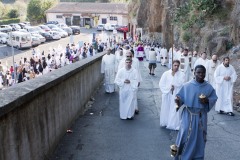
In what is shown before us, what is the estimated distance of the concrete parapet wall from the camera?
4.63 metres

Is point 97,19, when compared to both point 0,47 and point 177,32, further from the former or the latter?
point 177,32

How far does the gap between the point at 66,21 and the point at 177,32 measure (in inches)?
2270

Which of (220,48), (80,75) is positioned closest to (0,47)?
(220,48)

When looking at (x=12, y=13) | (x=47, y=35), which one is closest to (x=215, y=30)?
(x=47, y=35)

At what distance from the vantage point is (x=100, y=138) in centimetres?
812

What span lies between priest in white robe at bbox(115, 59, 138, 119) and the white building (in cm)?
7274

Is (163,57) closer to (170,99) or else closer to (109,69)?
(109,69)

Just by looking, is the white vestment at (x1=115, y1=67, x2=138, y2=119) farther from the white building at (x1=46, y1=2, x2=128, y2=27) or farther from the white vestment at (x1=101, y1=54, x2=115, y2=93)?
the white building at (x1=46, y1=2, x2=128, y2=27)

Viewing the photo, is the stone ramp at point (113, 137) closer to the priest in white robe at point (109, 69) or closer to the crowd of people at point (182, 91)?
the crowd of people at point (182, 91)

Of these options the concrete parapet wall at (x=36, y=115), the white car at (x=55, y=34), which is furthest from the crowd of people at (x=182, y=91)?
the white car at (x=55, y=34)

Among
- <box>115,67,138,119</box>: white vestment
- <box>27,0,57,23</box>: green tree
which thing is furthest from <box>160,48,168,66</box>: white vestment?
<box>27,0,57,23</box>: green tree

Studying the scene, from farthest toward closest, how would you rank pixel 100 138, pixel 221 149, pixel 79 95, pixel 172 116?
pixel 79 95
pixel 172 116
pixel 100 138
pixel 221 149

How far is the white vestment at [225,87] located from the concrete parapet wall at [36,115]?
467cm

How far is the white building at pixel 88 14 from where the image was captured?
82750 millimetres
